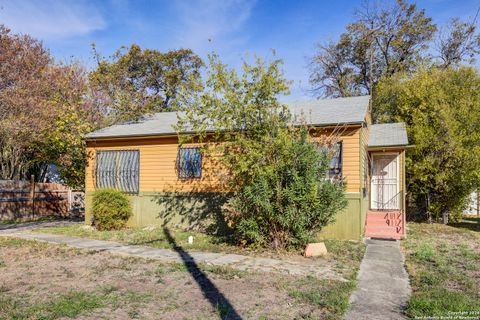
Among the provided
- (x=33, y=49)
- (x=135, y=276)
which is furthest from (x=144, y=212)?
(x=33, y=49)

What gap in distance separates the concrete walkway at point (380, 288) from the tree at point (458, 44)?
20.9m

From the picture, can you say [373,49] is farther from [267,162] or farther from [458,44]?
[267,162]

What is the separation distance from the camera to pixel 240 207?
28.6 feet

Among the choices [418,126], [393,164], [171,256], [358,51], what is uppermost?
[358,51]

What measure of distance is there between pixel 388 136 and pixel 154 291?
1025 cm

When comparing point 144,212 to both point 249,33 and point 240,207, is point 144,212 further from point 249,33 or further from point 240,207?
point 249,33

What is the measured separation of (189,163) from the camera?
12430mm

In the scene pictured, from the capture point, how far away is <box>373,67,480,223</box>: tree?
13.8 meters

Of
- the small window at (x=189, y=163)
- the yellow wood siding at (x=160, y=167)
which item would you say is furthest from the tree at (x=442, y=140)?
the small window at (x=189, y=163)

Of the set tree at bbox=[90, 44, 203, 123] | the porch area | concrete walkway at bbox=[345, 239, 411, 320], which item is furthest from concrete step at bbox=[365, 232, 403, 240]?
tree at bbox=[90, 44, 203, 123]

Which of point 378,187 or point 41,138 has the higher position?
point 41,138

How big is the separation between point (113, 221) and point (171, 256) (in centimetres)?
473

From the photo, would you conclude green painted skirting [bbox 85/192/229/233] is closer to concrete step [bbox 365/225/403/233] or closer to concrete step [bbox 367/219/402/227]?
concrete step [bbox 365/225/403/233]

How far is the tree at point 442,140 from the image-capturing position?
13844 mm
